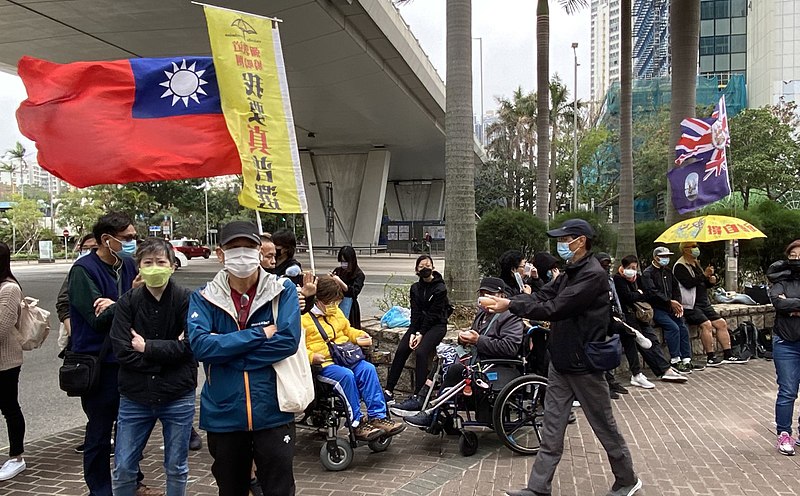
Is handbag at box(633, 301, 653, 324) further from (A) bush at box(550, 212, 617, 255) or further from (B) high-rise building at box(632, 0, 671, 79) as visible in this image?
(B) high-rise building at box(632, 0, 671, 79)

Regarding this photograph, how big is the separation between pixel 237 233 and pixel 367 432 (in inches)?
90.8

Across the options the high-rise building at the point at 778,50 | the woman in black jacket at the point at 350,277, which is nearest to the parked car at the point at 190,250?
the woman in black jacket at the point at 350,277

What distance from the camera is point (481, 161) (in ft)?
164

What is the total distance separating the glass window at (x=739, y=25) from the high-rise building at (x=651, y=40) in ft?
23.4

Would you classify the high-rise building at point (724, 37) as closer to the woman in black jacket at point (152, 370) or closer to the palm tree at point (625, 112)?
the palm tree at point (625, 112)

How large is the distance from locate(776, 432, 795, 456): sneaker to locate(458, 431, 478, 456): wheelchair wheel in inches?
102

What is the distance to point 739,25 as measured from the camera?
66.1m

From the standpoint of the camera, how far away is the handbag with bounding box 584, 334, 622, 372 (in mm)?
3977

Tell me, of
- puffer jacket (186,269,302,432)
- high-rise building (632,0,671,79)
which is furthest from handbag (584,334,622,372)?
high-rise building (632,0,671,79)

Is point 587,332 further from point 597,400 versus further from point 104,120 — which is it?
point 104,120

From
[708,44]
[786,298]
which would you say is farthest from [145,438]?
[708,44]

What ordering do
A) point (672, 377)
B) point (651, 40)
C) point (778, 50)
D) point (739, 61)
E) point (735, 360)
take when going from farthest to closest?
point (651, 40) < point (739, 61) < point (778, 50) < point (735, 360) < point (672, 377)

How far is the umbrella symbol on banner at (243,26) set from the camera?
16.0 ft

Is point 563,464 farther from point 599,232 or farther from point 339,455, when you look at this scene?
point 599,232
